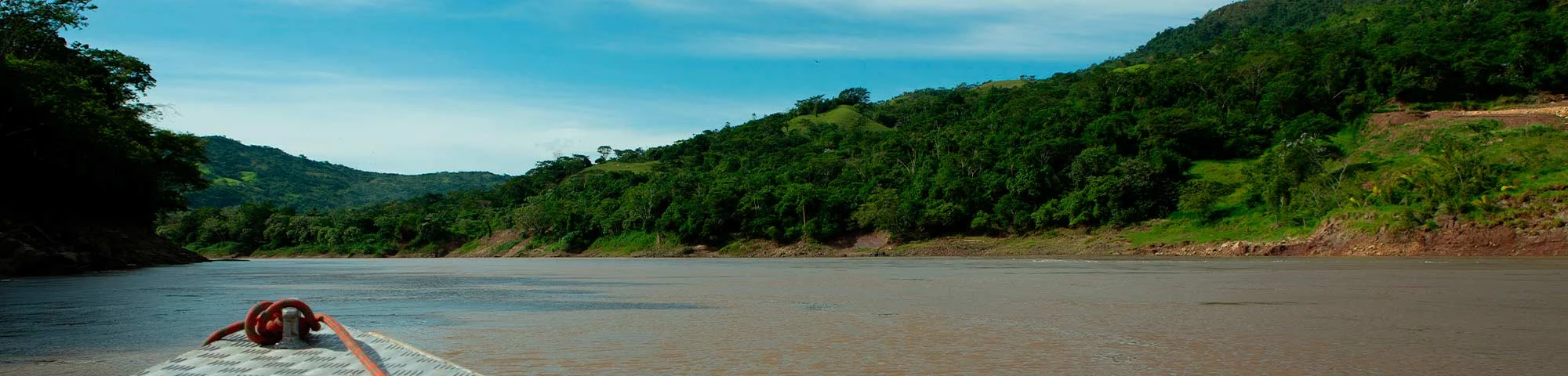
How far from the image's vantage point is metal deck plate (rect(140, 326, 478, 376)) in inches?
156

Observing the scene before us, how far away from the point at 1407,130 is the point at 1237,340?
235 ft

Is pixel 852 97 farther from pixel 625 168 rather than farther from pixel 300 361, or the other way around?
pixel 300 361

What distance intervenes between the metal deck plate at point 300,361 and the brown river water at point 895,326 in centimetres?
295

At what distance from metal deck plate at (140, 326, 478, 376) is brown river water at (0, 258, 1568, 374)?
9.68 feet

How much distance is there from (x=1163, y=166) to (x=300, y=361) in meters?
74.7

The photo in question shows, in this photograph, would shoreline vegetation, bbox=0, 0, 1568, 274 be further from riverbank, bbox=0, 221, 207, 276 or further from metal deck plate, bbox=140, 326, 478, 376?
metal deck plate, bbox=140, 326, 478, 376

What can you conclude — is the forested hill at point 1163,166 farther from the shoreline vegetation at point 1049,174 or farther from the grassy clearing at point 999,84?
the grassy clearing at point 999,84

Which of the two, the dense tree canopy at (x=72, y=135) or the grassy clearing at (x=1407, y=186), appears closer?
the dense tree canopy at (x=72, y=135)

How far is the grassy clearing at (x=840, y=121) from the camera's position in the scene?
146 metres

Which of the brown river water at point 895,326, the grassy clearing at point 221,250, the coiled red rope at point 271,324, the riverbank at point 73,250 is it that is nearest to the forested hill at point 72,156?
the riverbank at point 73,250

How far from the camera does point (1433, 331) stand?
1015cm

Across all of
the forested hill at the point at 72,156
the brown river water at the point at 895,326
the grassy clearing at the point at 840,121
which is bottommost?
the brown river water at the point at 895,326

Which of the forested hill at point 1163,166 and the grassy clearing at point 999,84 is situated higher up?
the grassy clearing at point 999,84

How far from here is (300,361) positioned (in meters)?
4.22
